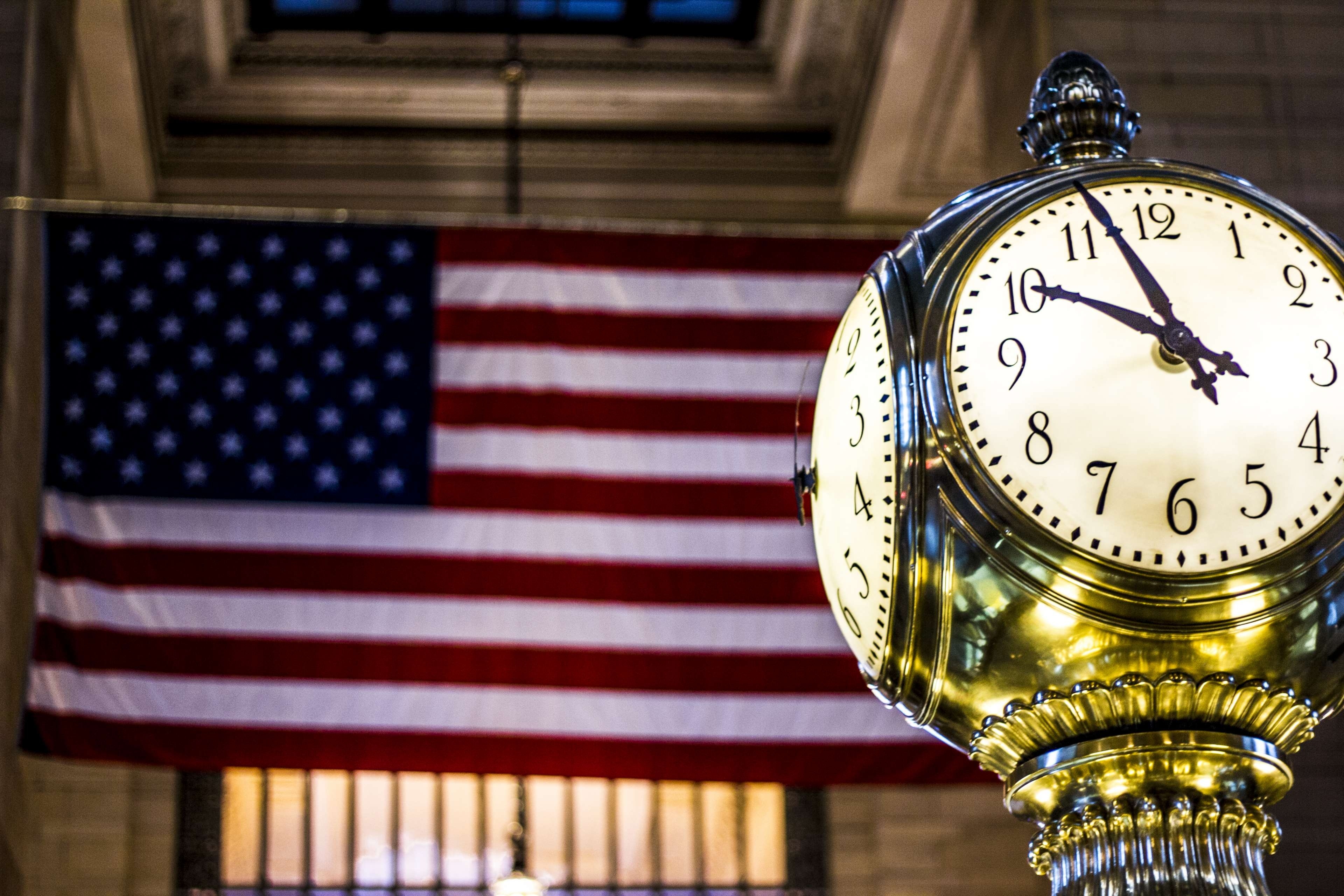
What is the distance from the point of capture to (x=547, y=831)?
13.0m

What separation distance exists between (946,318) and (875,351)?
0.07 metres

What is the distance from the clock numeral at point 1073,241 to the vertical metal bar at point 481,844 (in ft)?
38.7

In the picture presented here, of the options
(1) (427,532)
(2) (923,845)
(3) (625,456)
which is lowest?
(2) (923,845)

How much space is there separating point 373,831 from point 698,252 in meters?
7.43

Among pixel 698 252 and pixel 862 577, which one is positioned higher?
pixel 698 252

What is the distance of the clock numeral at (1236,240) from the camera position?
1.23m

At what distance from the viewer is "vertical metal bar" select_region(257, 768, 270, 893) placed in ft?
40.9

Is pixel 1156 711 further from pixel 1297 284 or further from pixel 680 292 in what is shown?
pixel 680 292

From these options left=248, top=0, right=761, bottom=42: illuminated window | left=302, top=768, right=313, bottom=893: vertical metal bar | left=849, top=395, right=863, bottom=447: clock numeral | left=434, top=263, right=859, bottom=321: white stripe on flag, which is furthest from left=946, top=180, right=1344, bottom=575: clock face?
left=302, top=768, right=313, bottom=893: vertical metal bar

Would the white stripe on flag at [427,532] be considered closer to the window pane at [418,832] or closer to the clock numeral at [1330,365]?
the clock numeral at [1330,365]

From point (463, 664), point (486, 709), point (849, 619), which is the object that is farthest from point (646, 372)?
point (849, 619)

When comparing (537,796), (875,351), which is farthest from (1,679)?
(537,796)

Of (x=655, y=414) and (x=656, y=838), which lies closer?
(x=655, y=414)

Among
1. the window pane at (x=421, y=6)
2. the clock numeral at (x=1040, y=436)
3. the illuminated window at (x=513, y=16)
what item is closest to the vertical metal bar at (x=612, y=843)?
the illuminated window at (x=513, y=16)
